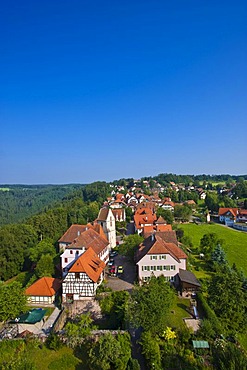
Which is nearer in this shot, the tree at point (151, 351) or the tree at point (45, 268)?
the tree at point (151, 351)

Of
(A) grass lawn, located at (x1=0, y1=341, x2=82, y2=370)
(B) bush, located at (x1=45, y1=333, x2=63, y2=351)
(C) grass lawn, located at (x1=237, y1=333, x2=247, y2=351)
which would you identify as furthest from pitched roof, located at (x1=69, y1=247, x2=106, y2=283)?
(C) grass lawn, located at (x1=237, y1=333, x2=247, y2=351)

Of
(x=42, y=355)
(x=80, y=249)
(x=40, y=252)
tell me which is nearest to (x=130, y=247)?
(x=80, y=249)

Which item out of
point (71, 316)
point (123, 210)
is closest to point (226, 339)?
point (71, 316)

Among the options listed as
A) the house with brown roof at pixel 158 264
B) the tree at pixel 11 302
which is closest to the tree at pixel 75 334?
the tree at pixel 11 302

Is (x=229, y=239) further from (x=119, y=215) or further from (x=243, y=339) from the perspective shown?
(x=243, y=339)

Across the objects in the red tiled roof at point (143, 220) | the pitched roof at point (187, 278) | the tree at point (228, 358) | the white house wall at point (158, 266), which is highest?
the red tiled roof at point (143, 220)

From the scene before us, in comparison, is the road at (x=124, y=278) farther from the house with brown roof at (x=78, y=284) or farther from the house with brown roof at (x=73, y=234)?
the house with brown roof at (x=73, y=234)

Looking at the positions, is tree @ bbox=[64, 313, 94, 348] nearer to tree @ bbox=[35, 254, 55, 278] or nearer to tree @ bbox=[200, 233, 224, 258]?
tree @ bbox=[35, 254, 55, 278]
